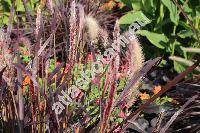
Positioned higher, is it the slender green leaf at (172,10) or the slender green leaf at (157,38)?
the slender green leaf at (172,10)

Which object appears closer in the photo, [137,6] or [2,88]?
[2,88]

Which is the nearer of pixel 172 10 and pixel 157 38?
pixel 172 10

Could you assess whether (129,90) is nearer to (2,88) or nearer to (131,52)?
(131,52)

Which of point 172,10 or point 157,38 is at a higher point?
point 172,10

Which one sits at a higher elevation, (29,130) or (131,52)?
(131,52)

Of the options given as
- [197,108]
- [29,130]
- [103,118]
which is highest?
[103,118]

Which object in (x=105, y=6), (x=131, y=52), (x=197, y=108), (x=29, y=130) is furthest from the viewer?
(x=105, y=6)

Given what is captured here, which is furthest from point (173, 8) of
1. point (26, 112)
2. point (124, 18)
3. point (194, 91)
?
point (26, 112)

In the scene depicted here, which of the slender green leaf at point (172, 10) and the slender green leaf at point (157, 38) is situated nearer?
the slender green leaf at point (172, 10)

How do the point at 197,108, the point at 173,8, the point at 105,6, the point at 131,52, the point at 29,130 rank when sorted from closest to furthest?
the point at 131,52 → the point at 29,130 → the point at 197,108 → the point at 173,8 → the point at 105,6

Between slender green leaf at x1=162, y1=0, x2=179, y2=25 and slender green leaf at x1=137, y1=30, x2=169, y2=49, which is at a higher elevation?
slender green leaf at x1=162, y1=0, x2=179, y2=25

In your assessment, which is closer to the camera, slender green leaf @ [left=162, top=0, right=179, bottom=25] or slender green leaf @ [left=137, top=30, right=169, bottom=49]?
slender green leaf @ [left=162, top=0, right=179, bottom=25]
